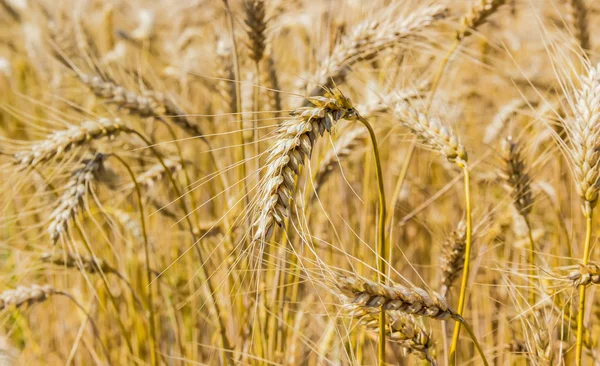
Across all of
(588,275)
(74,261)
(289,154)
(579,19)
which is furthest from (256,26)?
(579,19)

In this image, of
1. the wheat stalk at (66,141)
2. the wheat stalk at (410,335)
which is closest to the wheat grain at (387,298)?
the wheat stalk at (410,335)

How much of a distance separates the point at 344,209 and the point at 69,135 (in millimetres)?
1192

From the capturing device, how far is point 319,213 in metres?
2.00

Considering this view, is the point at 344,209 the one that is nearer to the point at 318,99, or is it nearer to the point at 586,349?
the point at 586,349

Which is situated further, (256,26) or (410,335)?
(256,26)

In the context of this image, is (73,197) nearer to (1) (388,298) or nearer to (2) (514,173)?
(1) (388,298)

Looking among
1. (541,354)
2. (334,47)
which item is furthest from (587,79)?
(334,47)

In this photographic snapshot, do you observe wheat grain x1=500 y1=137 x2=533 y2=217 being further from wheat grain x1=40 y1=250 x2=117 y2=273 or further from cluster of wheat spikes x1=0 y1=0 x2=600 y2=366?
wheat grain x1=40 y1=250 x2=117 y2=273

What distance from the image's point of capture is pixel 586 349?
4.33 feet

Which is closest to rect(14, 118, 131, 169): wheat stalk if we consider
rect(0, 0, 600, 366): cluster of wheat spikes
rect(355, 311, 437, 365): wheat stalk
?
rect(0, 0, 600, 366): cluster of wheat spikes

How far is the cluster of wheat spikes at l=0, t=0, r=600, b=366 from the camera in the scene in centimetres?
101

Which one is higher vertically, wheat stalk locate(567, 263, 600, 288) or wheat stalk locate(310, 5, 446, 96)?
wheat stalk locate(310, 5, 446, 96)

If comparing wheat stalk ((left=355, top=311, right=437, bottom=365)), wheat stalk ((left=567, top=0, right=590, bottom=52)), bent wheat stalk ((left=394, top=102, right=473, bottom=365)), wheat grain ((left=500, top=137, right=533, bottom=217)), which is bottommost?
wheat stalk ((left=355, top=311, right=437, bottom=365))

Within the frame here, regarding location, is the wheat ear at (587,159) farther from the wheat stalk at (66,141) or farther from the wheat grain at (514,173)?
the wheat stalk at (66,141)
